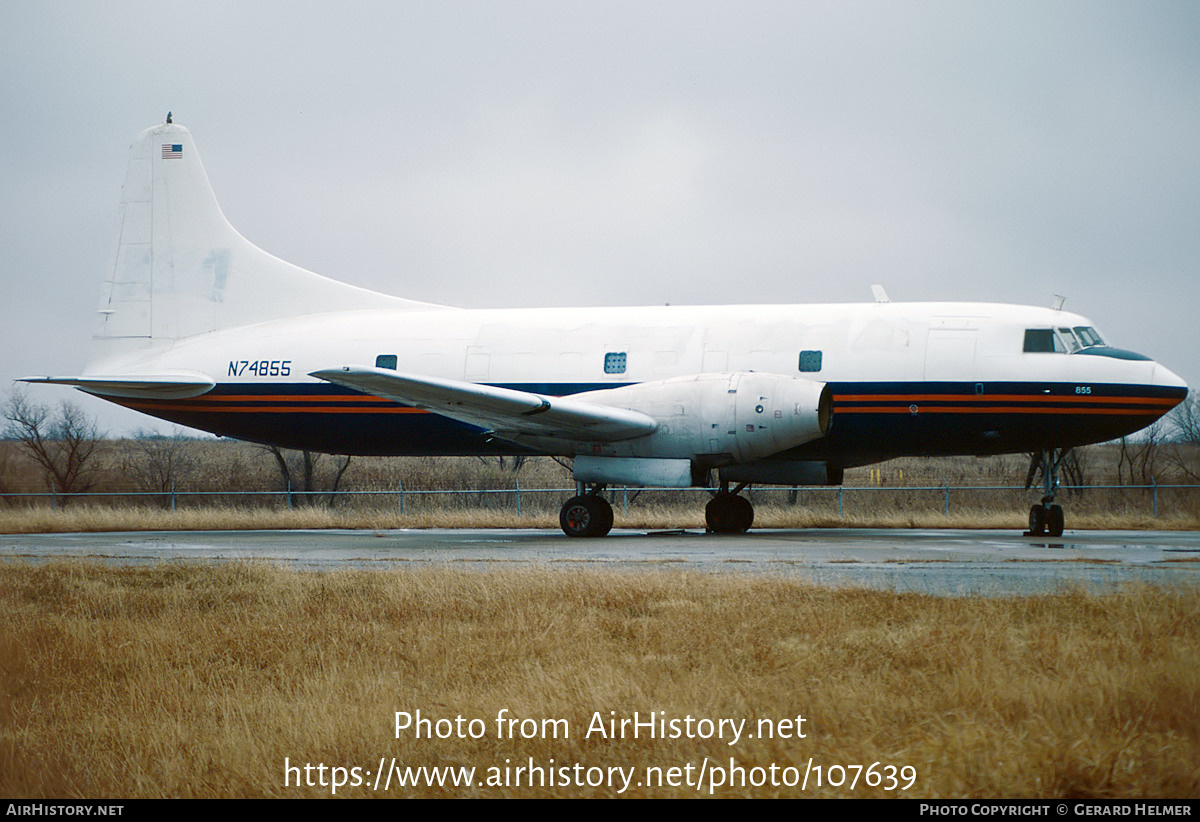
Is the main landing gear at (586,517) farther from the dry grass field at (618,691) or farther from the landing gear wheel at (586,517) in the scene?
the dry grass field at (618,691)

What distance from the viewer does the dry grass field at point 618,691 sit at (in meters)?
4.83

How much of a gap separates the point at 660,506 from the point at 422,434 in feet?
45.6

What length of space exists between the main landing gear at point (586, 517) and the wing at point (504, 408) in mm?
1298

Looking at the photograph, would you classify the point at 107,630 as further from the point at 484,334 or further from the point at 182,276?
the point at 182,276

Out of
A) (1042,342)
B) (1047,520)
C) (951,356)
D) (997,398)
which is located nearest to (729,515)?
(951,356)

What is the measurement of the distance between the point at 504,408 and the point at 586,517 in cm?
305

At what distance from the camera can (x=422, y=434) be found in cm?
2269

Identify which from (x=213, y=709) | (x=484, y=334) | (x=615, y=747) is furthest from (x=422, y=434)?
(x=615, y=747)

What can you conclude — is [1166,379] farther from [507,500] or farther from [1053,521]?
[507,500]

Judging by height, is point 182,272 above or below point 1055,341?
above

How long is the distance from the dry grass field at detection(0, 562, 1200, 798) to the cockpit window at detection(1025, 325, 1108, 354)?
11.4m

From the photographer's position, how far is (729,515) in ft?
73.8

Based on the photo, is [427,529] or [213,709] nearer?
[213,709]
